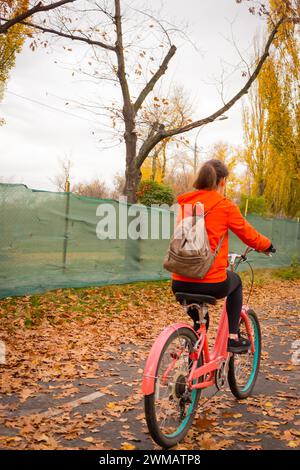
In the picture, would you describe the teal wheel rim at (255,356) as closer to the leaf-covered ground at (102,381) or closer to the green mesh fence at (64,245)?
the leaf-covered ground at (102,381)

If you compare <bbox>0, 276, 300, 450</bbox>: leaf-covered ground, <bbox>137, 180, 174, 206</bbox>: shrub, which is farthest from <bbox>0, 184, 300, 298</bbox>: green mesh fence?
<bbox>137, 180, 174, 206</bbox>: shrub

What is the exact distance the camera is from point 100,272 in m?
10.7

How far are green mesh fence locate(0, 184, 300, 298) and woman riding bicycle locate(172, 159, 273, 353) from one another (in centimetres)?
529

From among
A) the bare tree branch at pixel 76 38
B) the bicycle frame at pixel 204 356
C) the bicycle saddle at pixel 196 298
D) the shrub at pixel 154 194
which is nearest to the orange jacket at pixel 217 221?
the bicycle saddle at pixel 196 298

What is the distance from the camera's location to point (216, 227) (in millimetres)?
4121

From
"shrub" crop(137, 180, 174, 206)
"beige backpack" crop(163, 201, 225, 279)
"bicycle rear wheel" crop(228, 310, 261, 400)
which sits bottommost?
"bicycle rear wheel" crop(228, 310, 261, 400)

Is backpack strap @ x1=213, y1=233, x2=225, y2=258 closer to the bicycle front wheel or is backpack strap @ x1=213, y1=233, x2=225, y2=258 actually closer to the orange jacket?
the orange jacket

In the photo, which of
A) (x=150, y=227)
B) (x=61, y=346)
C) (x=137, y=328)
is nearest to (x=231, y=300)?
(x=61, y=346)

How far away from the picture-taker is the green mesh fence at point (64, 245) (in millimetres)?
8852

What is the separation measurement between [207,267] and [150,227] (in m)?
8.51

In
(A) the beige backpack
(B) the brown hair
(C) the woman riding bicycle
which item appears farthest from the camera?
(B) the brown hair

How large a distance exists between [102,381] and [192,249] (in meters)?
2.33

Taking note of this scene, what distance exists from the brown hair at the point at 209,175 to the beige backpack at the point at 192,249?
0.23 m

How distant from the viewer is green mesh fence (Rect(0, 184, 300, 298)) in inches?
348
